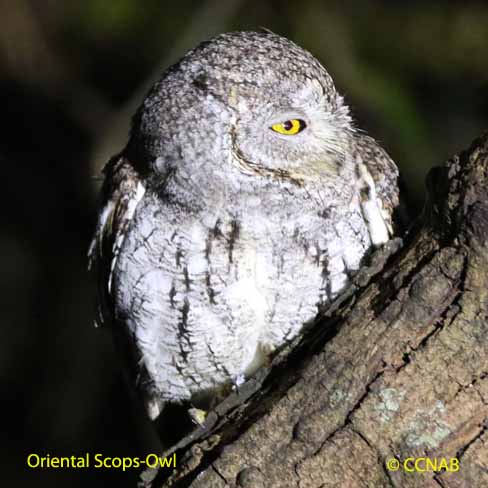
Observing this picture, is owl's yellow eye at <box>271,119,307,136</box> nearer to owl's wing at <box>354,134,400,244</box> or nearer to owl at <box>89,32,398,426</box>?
owl at <box>89,32,398,426</box>

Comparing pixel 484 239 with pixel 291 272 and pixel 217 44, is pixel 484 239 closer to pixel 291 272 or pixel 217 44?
pixel 291 272

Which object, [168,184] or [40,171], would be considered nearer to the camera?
[168,184]

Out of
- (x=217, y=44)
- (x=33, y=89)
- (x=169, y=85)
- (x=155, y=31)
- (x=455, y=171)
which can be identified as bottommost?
(x=33, y=89)

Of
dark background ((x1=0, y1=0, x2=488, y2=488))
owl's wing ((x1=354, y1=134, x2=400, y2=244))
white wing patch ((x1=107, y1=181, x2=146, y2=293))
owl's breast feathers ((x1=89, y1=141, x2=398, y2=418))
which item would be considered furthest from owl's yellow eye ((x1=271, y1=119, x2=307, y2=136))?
dark background ((x1=0, y1=0, x2=488, y2=488))

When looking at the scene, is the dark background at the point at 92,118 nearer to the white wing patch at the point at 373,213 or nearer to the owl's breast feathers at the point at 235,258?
the white wing patch at the point at 373,213

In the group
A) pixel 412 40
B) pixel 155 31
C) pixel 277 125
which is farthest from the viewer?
pixel 155 31

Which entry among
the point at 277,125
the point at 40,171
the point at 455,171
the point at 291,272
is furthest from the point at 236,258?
the point at 40,171

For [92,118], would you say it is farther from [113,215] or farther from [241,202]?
[241,202]
